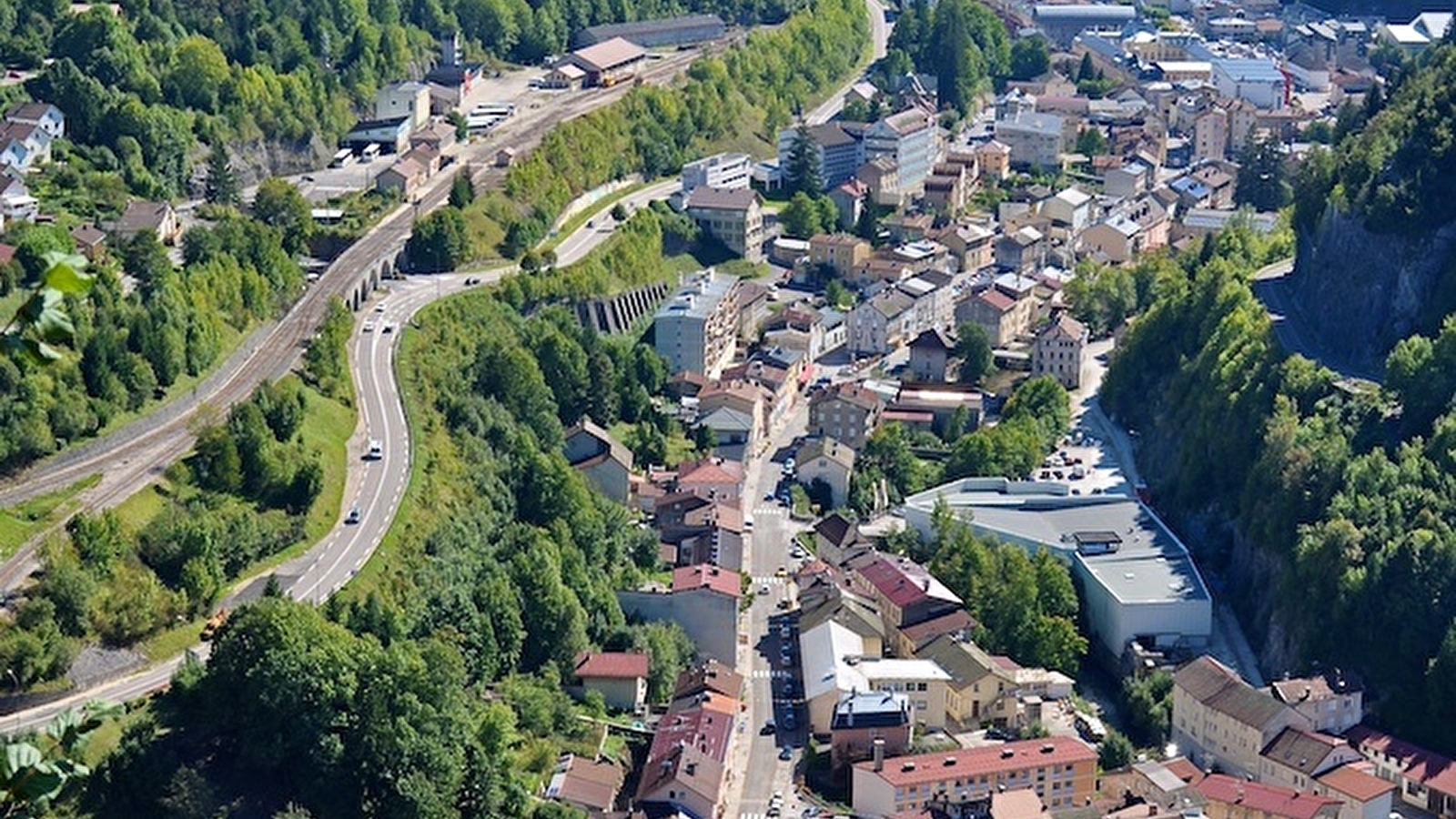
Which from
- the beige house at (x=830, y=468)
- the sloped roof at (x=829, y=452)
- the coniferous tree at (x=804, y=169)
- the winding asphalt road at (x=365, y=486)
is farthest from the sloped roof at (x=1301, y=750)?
the coniferous tree at (x=804, y=169)

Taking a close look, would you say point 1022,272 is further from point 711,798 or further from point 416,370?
point 711,798

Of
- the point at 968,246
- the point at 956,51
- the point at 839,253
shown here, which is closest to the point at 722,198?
the point at 839,253

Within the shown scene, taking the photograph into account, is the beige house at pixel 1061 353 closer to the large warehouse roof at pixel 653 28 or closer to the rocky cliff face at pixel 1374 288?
the rocky cliff face at pixel 1374 288

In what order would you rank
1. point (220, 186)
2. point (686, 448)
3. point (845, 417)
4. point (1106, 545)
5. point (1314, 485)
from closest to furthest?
1. point (1314, 485)
2. point (1106, 545)
3. point (686, 448)
4. point (845, 417)
5. point (220, 186)

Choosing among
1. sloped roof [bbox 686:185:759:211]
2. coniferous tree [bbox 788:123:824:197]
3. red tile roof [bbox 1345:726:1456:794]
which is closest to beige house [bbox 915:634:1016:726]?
red tile roof [bbox 1345:726:1456:794]

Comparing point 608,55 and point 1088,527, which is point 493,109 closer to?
point 608,55

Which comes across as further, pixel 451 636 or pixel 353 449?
pixel 353 449

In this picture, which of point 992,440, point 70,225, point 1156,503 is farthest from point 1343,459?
point 70,225

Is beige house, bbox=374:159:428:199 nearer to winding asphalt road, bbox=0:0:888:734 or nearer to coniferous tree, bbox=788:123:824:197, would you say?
winding asphalt road, bbox=0:0:888:734
